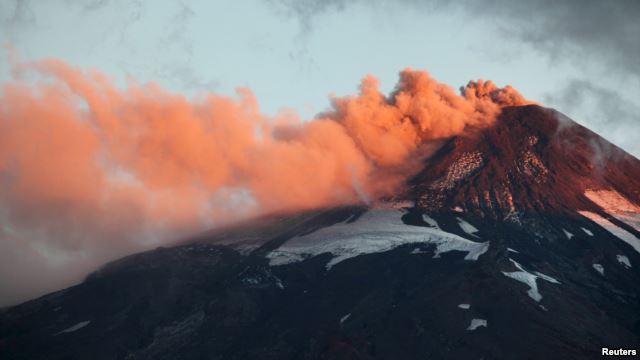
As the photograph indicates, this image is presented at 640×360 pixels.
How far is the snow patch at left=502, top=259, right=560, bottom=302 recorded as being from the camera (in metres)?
97.1

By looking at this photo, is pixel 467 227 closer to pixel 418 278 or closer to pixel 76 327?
pixel 418 278

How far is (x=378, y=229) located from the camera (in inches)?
5251

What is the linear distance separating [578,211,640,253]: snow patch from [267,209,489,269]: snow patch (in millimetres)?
26919

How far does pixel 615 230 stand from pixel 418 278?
43.6 m

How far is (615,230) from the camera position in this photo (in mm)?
130500

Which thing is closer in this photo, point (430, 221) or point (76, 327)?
point (76, 327)

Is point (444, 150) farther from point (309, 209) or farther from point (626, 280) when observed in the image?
point (626, 280)

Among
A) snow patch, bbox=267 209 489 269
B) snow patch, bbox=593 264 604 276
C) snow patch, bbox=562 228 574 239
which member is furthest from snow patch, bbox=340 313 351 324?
snow patch, bbox=562 228 574 239

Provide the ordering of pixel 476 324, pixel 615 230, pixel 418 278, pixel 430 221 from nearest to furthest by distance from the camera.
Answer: pixel 476 324 < pixel 418 278 < pixel 615 230 < pixel 430 221

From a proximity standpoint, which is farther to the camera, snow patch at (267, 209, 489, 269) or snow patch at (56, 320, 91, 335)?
snow patch at (267, 209, 489, 269)

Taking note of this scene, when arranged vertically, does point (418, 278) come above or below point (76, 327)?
below

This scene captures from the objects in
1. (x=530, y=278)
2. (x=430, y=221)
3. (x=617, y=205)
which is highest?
(x=430, y=221)

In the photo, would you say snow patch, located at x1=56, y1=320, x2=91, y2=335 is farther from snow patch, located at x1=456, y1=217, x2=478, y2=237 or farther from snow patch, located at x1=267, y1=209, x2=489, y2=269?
snow patch, located at x1=456, y1=217, x2=478, y2=237

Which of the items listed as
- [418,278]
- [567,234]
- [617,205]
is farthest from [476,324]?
[617,205]
